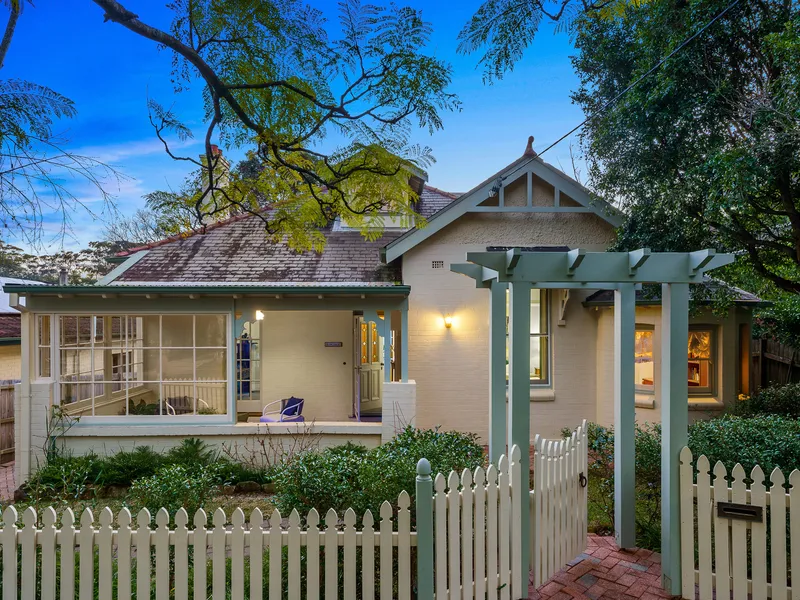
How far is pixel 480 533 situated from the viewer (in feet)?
11.1

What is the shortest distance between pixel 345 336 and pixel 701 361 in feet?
25.1

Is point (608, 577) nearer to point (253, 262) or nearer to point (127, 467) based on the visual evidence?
point (127, 467)

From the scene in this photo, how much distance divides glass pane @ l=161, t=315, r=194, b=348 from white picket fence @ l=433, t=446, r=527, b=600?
8912 millimetres

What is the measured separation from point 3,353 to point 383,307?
33.8ft

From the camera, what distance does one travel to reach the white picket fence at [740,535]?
11.4ft

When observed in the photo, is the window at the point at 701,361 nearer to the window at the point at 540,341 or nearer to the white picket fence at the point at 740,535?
the window at the point at 540,341

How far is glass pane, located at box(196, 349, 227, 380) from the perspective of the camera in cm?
1067

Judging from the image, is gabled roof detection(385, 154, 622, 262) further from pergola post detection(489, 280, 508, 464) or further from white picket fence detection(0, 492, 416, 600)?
white picket fence detection(0, 492, 416, 600)

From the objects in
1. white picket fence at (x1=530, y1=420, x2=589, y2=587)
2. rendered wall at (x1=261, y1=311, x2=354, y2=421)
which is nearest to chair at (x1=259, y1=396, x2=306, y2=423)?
rendered wall at (x1=261, y1=311, x2=354, y2=421)

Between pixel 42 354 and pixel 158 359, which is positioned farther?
pixel 158 359

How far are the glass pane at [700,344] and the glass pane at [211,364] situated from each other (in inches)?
392

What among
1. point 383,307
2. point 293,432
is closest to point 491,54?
point 383,307

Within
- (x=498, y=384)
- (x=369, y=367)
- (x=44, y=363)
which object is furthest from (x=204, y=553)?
(x=369, y=367)

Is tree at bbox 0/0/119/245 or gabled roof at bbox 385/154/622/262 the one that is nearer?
tree at bbox 0/0/119/245
